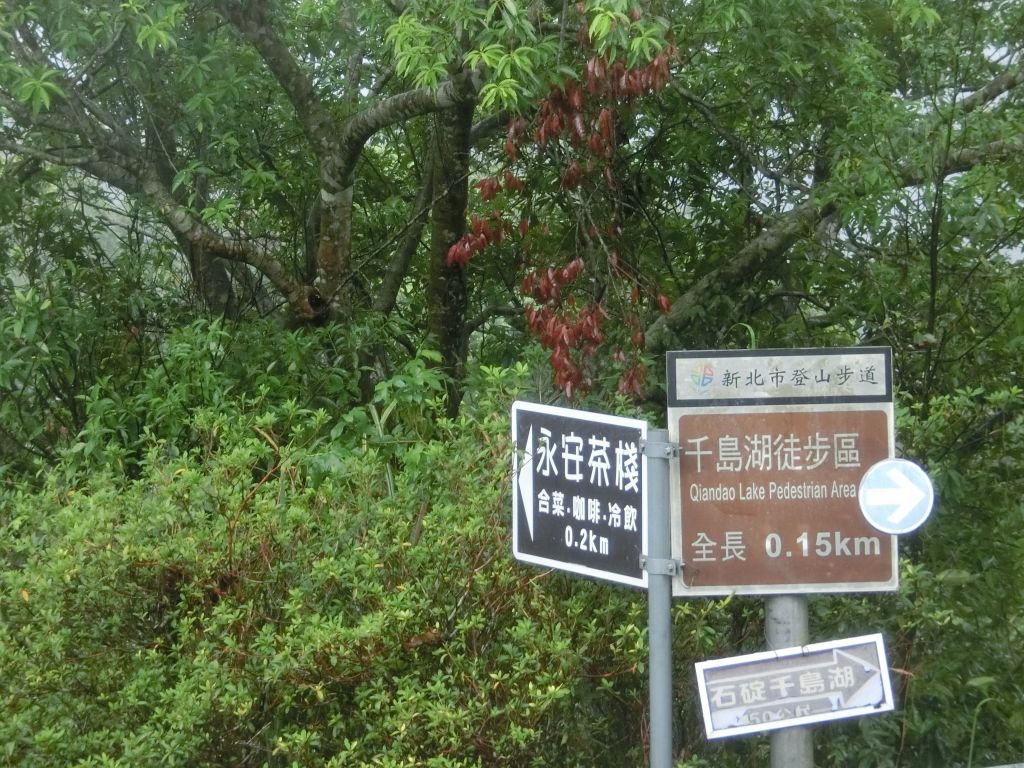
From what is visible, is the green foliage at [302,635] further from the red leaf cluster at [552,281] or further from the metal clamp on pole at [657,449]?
the red leaf cluster at [552,281]

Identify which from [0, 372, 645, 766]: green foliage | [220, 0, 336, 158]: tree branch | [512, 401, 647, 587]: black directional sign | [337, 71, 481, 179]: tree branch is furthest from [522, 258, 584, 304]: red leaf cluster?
[512, 401, 647, 587]: black directional sign

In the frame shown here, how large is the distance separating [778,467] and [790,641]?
15.5 inches

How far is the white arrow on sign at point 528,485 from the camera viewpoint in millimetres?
2781

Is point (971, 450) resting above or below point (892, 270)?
below

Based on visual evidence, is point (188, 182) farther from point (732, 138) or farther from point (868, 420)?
point (868, 420)

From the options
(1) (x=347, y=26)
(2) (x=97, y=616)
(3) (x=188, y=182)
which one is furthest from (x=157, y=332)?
(2) (x=97, y=616)

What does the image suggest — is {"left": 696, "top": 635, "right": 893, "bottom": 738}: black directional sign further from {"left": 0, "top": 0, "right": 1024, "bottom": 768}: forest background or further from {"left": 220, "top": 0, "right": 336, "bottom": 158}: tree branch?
{"left": 220, "top": 0, "right": 336, "bottom": 158}: tree branch

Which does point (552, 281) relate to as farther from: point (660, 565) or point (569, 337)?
point (660, 565)

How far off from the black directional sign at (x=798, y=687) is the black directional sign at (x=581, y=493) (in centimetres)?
27

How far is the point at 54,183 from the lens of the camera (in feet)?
23.4

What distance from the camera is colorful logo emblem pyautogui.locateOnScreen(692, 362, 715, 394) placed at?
265 centimetres

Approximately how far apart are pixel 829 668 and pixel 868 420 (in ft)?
1.75

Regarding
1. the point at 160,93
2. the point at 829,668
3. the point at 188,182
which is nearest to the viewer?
the point at 829,668

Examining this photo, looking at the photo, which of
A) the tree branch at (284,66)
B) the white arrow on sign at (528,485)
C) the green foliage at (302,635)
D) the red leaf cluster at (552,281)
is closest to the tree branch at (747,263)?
the red leaf cluster at (552,281)
